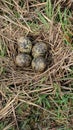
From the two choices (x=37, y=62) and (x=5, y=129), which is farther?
(x=37, y=62)

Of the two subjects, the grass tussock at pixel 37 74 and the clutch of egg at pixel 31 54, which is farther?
the clutch of egg at pixel 31 54

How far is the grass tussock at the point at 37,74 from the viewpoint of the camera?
331 centimetres

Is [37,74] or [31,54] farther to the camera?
[31,54]

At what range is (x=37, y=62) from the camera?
3471 millimetres

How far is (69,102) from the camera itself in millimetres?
3316

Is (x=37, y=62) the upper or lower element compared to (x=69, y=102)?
upper

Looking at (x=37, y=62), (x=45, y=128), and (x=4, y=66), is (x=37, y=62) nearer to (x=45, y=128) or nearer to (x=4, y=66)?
(x=4, y=66)

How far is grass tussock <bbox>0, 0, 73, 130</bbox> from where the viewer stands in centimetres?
331

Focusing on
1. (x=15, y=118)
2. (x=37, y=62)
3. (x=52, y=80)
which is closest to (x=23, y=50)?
(x=37, y=62)

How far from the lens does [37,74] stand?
347 cm

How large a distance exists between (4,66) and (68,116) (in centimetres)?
85

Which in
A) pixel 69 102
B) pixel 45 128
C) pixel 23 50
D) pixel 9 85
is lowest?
pixel 45 128

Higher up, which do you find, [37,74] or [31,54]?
[31,54]

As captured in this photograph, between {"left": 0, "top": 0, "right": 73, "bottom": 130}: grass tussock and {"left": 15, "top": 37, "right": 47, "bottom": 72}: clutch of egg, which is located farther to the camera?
{"left": 15, "top": 37, "right": 47, "bottom": 72}: clutch of egg
